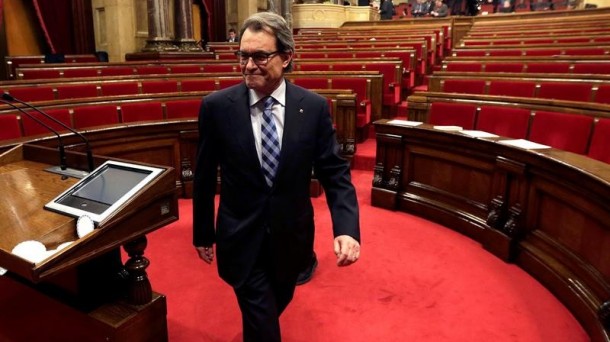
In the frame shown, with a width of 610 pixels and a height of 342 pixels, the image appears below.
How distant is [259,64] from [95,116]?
1.96m

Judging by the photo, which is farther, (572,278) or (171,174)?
(572,278)

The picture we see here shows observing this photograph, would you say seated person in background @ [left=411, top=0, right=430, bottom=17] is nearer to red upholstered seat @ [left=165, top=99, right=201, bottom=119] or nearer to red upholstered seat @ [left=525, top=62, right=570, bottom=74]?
red upholstered seat @ [left=525, top=62, right=570, bottom=74]

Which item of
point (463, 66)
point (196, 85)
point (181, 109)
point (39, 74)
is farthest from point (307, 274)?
point (39, 74)

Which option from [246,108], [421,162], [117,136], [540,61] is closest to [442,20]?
[540,61]

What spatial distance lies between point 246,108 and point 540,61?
3.07m

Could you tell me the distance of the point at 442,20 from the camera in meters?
7.93

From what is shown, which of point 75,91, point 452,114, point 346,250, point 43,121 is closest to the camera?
point 346,250

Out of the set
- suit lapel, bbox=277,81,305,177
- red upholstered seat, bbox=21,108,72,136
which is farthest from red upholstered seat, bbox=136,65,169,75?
suit lapel, bbox=277,81,305,177

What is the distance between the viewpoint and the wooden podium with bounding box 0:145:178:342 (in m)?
0.93

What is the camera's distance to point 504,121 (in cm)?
237

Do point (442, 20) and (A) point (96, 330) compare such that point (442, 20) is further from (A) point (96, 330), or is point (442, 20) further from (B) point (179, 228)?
(A) point (96, 330)

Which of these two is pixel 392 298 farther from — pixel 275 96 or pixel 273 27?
pixel 273 27

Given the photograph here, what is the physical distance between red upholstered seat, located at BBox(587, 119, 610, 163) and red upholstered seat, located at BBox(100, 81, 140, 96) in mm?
2780

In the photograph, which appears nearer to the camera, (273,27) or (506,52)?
(273,27)
